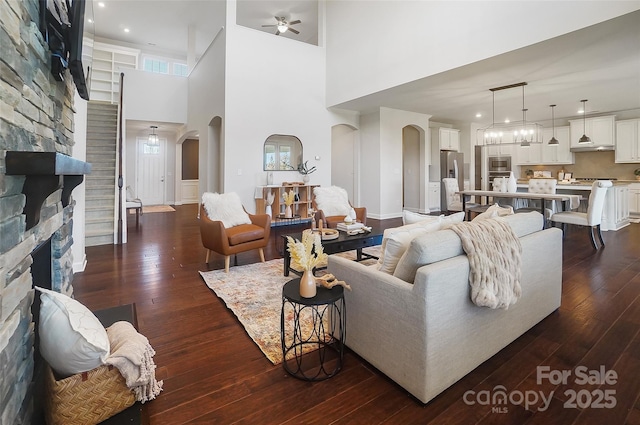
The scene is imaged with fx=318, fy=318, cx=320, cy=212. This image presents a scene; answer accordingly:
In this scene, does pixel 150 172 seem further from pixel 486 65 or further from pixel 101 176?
pixel 486 65

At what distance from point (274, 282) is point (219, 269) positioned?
0.88 m

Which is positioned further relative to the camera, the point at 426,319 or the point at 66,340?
the point at 426,319

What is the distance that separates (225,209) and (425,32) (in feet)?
13.2

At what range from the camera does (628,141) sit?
7824mm

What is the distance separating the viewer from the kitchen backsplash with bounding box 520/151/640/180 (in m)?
8.27

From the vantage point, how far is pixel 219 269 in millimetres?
3840

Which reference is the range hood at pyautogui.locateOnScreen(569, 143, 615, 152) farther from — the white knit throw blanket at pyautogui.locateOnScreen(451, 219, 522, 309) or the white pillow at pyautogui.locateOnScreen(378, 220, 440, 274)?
the white pillow at pyautogui.locateOnScreen(378, 220, 440, 274)

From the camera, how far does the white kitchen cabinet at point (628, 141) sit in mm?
7698

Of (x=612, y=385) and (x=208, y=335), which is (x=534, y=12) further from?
(x=208, y=335)

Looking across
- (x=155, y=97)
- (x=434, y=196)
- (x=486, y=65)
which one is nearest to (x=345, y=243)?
(x=486, y=65)

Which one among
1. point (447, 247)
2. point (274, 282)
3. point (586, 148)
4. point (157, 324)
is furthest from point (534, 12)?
point (586, 148)

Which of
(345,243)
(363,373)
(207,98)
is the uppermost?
(207,98)

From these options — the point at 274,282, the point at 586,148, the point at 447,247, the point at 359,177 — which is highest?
the point at 586,148

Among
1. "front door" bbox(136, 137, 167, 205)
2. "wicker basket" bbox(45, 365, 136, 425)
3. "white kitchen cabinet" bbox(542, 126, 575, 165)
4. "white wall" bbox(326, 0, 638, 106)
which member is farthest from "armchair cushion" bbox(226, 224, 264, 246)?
"white kitchen cabinet" bbox(542, 126, 575, 165)
